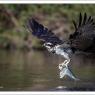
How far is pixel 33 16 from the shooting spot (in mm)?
25266

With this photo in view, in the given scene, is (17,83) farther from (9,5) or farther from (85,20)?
(9,5)

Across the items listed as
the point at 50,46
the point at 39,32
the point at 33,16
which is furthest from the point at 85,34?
the point at 33,16

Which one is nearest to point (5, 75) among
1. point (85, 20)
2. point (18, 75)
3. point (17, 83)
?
point (18, 75)

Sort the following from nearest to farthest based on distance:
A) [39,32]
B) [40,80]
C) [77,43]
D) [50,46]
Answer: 1. [77,43]
2. [50,46]
3. [40,80]
4. [39,32]

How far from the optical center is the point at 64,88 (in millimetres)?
10398

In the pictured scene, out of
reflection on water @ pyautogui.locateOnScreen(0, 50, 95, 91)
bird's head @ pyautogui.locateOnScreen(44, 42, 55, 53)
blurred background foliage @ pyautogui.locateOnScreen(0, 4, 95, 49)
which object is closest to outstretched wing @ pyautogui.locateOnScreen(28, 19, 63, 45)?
bird's head @ pyautogui.locateOnScreen(44, 42, 55, 53)

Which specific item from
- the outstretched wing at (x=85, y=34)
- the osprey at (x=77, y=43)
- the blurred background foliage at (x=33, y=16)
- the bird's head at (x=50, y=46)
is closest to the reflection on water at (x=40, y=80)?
the osprey at (x=77, y=43)

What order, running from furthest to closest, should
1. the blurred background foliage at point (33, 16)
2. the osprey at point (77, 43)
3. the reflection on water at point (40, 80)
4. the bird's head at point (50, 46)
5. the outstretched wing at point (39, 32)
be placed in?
the blurred background foliage at point (33, 16) → the outstretched wing at point (39, 32) → the bird's head at point (50, 46) → the osprey at point (77, 43) → the reflection on water at point (40, 80)

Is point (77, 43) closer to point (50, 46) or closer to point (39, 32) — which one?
point (50, 46)

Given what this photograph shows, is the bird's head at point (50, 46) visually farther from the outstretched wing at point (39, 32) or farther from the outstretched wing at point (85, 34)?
the outstretched wing at point (85, 34)

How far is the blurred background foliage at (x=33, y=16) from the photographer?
24.9m

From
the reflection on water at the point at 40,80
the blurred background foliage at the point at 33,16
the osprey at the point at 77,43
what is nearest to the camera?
the reflection on water at the point at 40,80

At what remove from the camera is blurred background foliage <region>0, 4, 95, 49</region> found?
24928 mm

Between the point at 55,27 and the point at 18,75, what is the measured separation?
40.6ft
